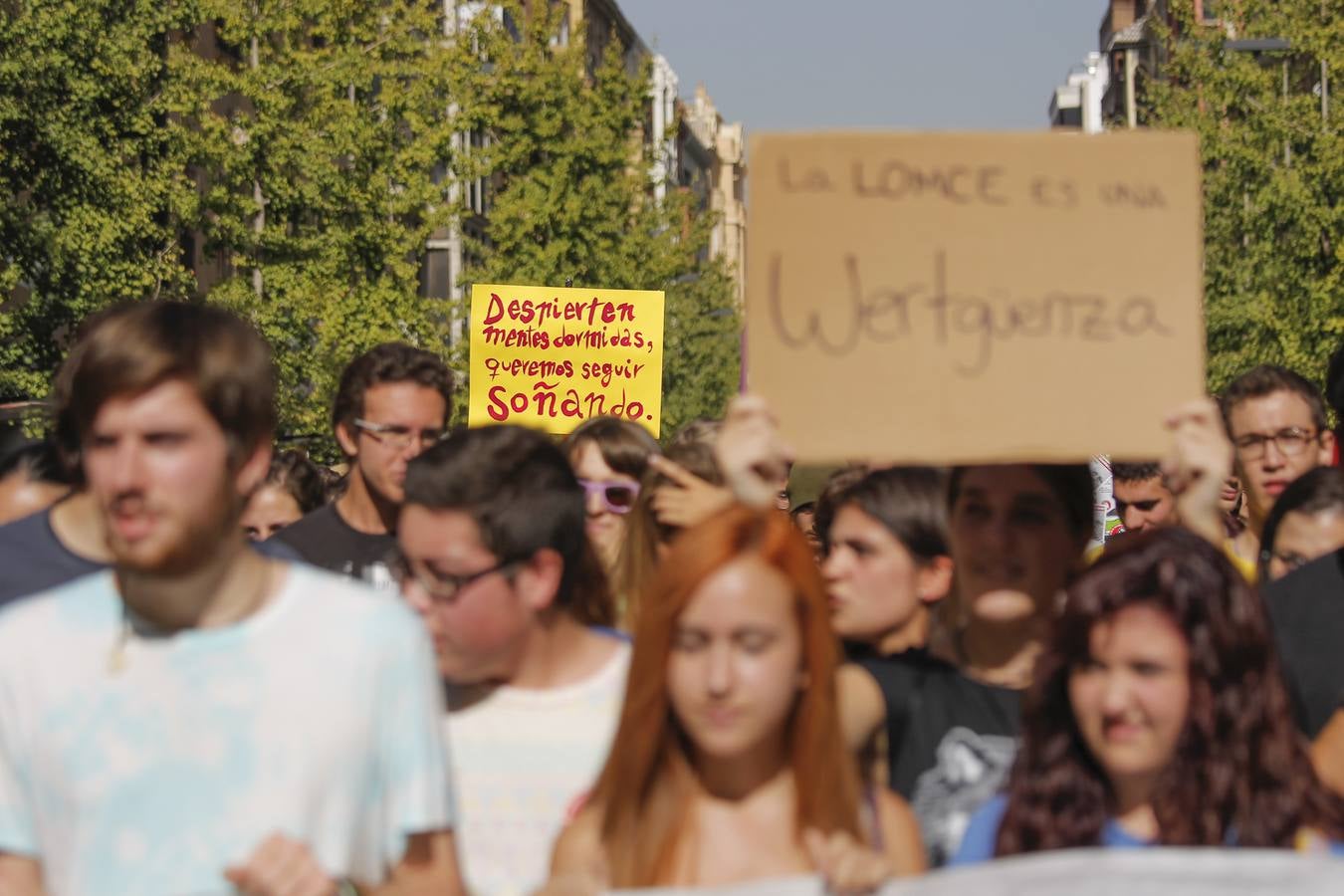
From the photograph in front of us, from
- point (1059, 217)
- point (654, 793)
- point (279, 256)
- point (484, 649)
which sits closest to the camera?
point (654, 793)

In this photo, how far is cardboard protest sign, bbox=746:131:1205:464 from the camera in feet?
10.6

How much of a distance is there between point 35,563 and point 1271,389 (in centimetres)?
406

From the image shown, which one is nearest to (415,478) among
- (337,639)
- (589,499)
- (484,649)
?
(484,649)

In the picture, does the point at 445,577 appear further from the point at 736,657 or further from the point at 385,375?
the point at 385,375

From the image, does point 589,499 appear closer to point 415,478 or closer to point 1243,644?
point 415,478

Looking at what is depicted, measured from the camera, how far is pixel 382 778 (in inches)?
111

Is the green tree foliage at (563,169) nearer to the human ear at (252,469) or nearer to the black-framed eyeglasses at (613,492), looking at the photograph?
the black-framed eyeglasses at (613,492)

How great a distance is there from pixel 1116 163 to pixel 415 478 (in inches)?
48.4

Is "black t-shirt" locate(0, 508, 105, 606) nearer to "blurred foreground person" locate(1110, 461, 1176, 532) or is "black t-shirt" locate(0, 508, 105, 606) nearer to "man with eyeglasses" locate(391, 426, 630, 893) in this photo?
"man with eyeglasses" locate(391, 426, 630, 893)

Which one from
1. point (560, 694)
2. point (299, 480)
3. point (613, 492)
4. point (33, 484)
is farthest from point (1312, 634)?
point (299, 480)

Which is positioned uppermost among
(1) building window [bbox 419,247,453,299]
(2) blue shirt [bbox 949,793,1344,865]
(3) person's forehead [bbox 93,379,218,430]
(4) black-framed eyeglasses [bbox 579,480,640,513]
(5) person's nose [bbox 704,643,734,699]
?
(1) building window [bbox 419,247,453,299]

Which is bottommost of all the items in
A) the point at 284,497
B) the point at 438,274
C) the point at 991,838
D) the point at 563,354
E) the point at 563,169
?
the point at 991,838

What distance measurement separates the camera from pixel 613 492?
18.9 feet

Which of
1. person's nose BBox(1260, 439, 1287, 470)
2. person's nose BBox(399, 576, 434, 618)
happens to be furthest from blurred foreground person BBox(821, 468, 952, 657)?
person's nose BBox(1260, 439, 1287, 470)
